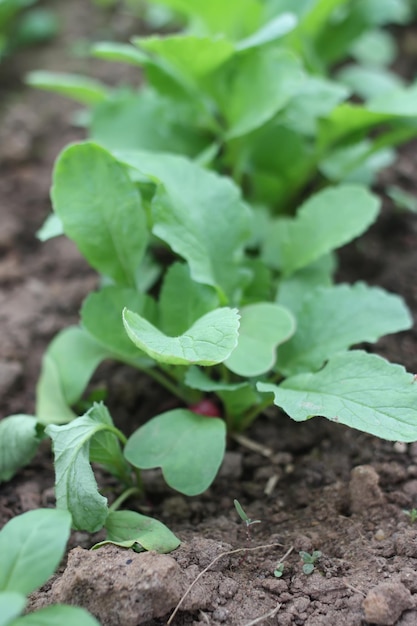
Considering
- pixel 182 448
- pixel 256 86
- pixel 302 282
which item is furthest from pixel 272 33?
pixel 182 448

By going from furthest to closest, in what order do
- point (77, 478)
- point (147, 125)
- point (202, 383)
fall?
1. point (147, 125)
2. point (202, 383)
3. point (77, 478)

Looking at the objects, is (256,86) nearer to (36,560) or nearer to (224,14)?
(224,14)

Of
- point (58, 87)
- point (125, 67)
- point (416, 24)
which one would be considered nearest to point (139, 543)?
point (58, 87)

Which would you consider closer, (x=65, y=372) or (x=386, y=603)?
(x=386, y=603)

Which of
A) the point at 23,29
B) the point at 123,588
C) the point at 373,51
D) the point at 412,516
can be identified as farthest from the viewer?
the point at 23,29

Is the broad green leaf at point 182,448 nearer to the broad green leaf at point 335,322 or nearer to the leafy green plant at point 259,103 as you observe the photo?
the broad green leaf at point 335,322

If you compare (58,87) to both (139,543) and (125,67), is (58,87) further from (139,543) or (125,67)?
(139,543)

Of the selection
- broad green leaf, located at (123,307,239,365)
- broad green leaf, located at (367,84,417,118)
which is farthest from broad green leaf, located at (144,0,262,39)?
broad green leaf, located at (123,307,239,365)
